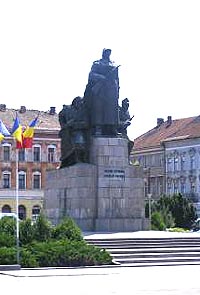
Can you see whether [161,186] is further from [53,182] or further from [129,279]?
[129,279]

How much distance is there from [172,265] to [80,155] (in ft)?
33.0

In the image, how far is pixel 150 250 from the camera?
2712 centimetres

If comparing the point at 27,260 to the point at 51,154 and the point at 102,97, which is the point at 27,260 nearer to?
the point at 102,97

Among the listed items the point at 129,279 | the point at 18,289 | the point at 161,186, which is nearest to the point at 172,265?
the point at 129,279

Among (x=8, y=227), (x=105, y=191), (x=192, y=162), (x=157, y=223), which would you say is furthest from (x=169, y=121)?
(x=8, y=227)

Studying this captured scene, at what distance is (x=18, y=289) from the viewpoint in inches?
724

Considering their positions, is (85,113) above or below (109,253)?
above

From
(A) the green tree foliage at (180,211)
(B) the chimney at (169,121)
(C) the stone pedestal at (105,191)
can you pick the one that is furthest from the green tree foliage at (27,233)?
(B) the chimney at (169,121)

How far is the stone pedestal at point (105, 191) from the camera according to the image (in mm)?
33281

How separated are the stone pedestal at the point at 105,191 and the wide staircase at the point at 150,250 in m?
4.34

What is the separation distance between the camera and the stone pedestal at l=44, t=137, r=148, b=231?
33.3 metres

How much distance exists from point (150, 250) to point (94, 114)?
9188mm

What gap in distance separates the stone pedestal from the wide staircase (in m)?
4.34

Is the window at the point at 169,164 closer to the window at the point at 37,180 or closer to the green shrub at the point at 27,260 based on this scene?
the window at the point at 37,180
